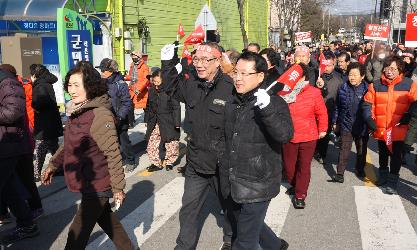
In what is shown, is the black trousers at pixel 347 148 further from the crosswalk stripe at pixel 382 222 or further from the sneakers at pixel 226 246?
the sneakers at pixel 226 246

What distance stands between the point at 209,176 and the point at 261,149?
32.4 inches

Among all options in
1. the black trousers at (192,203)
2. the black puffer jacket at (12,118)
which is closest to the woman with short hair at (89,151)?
the black trousers at (192,203)

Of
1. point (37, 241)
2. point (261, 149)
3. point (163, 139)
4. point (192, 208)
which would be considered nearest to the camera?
point (261, 149)

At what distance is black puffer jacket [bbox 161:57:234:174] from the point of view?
3.91 meters

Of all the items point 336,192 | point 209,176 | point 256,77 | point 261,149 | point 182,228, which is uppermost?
point 256,77

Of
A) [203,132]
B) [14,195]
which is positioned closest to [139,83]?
[14,195]

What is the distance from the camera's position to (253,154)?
3414 mm

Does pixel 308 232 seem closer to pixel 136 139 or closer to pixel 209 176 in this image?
pixel 209 176

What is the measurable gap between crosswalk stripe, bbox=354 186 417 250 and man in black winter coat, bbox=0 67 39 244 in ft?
11.9

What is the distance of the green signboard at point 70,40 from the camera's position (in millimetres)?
10164

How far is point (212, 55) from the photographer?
4.09 metres

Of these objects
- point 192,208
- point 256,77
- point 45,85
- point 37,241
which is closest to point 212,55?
point 256,77

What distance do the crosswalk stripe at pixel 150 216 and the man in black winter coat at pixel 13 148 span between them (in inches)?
32.7

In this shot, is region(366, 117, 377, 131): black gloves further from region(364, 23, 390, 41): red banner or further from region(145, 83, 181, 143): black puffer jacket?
region(364, 23, 390, 41): red banner
